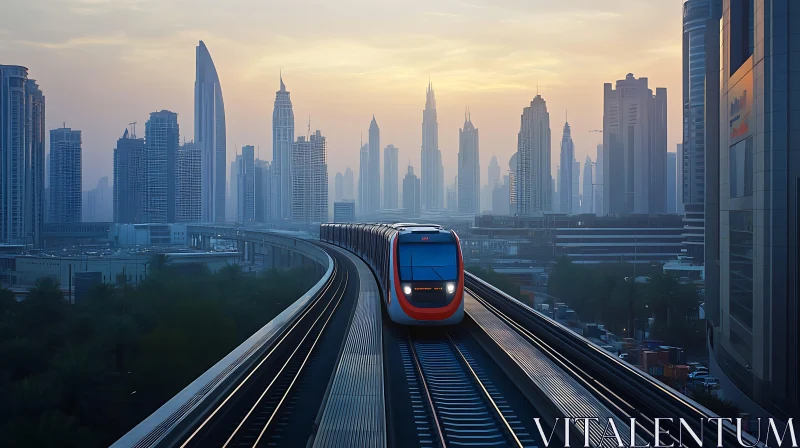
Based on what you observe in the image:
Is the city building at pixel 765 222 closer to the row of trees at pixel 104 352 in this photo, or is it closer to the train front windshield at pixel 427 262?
the train front windshield at pixel 427 262

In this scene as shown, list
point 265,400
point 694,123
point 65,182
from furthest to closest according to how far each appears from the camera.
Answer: point 65,182 < point 694,123 < point 265,400

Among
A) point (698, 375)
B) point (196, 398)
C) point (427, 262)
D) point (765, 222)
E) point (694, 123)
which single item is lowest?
point (698, 375)

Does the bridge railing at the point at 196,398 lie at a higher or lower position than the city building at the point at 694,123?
lower

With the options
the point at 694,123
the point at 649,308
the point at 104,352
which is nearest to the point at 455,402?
the point at 104,352

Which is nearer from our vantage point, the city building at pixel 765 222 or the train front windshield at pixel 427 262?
the train front windshield at pixel 427 262

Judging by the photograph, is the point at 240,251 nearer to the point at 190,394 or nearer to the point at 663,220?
the point at 663,220

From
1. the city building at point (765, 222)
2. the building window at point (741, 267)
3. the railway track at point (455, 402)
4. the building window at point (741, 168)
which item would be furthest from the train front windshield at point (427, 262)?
the building window at point (741, 168)

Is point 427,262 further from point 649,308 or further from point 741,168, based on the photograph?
point 649,308
